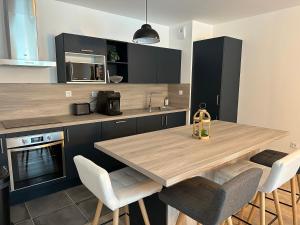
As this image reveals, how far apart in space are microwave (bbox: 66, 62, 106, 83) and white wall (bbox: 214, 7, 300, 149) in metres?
2.44

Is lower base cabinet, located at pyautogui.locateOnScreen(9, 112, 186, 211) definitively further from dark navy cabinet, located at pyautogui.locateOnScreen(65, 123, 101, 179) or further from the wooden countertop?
the wooden countertop

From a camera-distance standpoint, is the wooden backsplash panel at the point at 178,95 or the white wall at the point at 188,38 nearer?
the white wall at the point at 188,38

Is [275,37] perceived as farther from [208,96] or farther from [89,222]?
[89,222]

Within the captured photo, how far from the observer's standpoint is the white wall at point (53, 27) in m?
2.66

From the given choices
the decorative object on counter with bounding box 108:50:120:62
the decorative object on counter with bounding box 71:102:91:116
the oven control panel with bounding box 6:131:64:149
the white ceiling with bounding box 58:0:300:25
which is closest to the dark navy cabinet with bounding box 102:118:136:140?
the decorative object on counter with bounding box 71:102:91:116

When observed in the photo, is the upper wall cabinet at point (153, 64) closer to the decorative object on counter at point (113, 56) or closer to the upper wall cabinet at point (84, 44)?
the decorative object on counter at point (113, 56)

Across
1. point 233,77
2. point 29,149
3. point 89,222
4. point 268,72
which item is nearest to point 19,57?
point 29,149

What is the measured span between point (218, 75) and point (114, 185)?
8.79 feet

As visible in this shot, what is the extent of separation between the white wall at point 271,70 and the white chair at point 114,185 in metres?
2.75

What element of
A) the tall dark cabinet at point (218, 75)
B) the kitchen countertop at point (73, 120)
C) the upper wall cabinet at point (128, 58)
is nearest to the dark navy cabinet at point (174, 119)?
the kitchen countertop at point (73, 120)

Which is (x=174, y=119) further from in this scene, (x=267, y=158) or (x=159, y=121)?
(x=267, y=158)

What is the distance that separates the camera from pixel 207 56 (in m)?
3.65

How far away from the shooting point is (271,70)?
11.1ft

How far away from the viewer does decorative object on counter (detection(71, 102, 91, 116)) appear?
3043 millimetres
